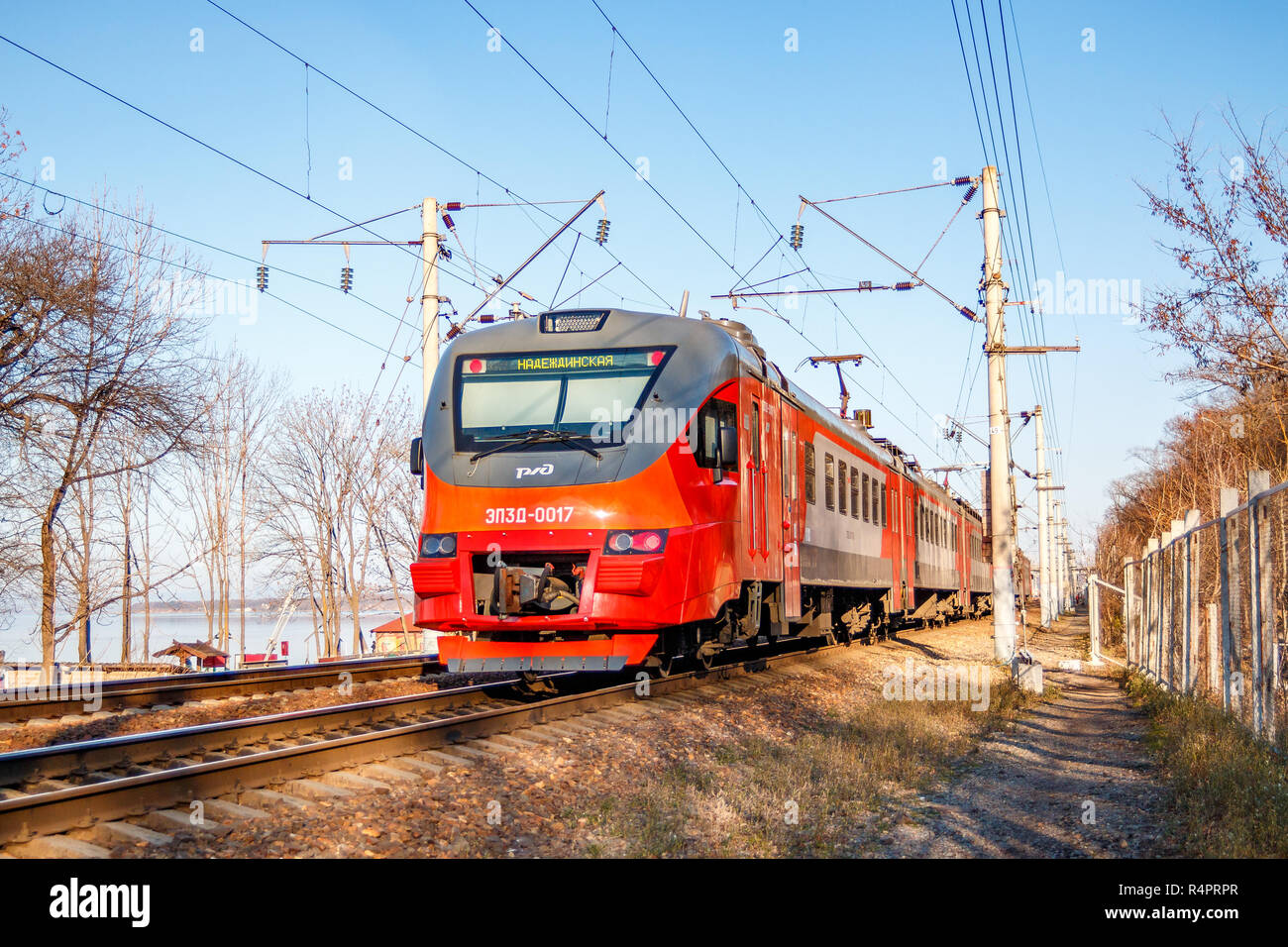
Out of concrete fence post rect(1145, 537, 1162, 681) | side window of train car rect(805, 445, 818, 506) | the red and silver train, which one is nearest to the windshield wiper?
the red and silver train

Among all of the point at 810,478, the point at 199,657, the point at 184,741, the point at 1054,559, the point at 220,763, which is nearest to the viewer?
the point at 220,763

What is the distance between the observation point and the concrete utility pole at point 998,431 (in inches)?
704

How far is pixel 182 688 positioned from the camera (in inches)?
458

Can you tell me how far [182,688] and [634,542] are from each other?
17.5 feet

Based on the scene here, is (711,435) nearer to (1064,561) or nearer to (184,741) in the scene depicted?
(184,741)

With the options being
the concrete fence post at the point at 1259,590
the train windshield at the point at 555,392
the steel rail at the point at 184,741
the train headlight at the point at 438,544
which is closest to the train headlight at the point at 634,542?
the train windshield at the point at 555,392

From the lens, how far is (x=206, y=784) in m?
6.56

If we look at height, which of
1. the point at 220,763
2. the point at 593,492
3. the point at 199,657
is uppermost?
the point at 593,492

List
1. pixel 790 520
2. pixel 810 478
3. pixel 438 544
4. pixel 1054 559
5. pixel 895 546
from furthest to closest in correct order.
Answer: pixel 1054 559
pixel 895 546
pixel 810 478
pixel 790 520
pixel 438 544

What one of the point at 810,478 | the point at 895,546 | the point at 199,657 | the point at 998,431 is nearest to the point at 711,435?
the point at 810,478

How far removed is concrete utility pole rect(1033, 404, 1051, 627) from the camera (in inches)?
1705
